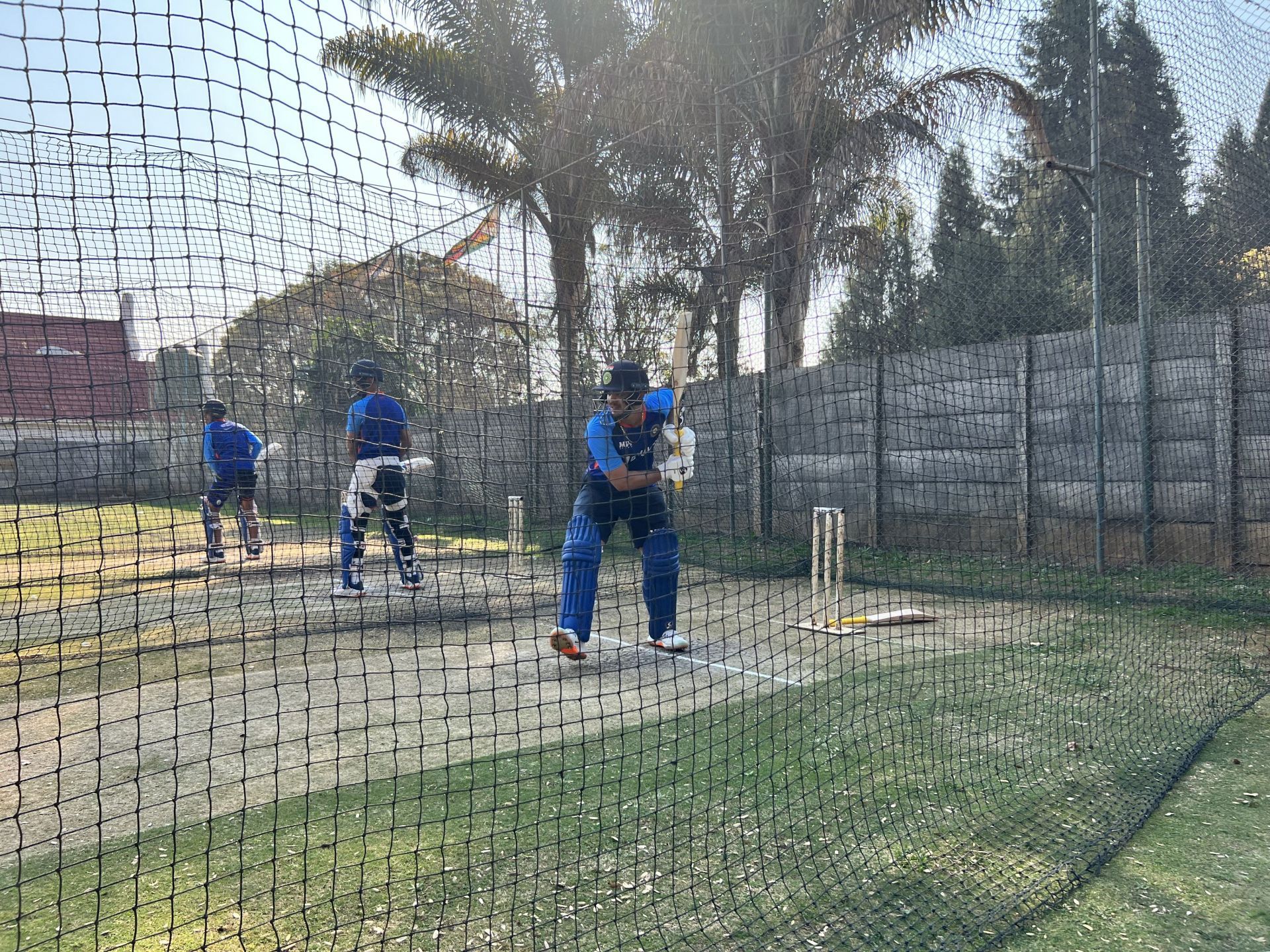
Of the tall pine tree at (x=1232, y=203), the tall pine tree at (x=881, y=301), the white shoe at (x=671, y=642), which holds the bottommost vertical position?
the white shoe at (x=671, y=642)

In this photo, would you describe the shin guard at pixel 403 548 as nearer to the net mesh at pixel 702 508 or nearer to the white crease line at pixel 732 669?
the net mesh at pixel 702 508

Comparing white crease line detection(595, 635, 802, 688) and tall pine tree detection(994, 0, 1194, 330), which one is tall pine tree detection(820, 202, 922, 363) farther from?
white crease line detection(595, 635, 802, 688)

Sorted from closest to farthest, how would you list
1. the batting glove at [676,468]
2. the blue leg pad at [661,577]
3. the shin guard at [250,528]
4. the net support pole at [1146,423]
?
the batting glove at [676,468], the blue leg pad at [661,577], the net support pole at [1146,423], the shin guard at [250,528]

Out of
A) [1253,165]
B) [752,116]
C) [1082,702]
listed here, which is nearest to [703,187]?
[752,116]

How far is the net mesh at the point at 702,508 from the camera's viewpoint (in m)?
2.34

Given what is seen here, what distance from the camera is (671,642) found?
488cm

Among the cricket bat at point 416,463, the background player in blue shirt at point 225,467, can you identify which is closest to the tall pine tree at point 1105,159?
the cricket bat at point 416,463

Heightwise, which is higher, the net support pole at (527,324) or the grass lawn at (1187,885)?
the net support pole at (527,324)

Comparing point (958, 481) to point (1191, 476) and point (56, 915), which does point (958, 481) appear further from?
point (56, 915)

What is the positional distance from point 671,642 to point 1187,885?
2.85m

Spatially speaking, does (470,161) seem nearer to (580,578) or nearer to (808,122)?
(808,122)

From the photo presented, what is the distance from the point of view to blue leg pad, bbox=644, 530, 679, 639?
4.74 m

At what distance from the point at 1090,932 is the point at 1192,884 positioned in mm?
433

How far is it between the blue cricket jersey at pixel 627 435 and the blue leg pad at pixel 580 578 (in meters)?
0.32
